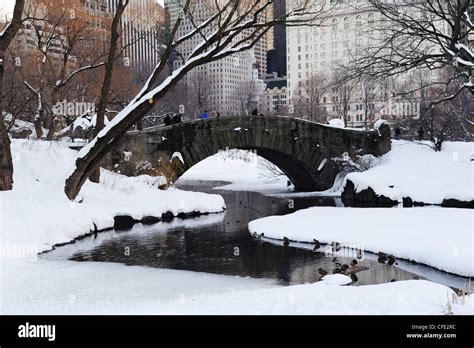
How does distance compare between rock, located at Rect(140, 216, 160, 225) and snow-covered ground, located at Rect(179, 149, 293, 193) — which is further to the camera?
snow-covered ground, located at Rect(179, 149, 293, 193)

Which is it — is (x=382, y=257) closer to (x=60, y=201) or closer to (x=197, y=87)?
(x=60, y=201)

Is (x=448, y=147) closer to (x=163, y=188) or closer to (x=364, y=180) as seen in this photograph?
(x=364, y=180)

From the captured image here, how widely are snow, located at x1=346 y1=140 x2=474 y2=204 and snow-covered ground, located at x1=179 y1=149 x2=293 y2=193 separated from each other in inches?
291

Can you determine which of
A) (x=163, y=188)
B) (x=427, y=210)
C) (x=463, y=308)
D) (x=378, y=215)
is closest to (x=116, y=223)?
(x=163, y=188)

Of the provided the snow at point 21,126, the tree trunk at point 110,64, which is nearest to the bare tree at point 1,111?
the tree trunk at point 110,64

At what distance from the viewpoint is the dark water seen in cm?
1347

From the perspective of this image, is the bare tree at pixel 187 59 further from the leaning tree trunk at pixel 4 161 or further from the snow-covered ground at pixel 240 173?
the snow-covered ground at pixel 240 173

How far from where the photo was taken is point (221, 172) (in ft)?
170

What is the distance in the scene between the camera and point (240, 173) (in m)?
50.0

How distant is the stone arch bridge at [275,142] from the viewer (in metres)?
28.1

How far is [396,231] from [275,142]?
15837mm

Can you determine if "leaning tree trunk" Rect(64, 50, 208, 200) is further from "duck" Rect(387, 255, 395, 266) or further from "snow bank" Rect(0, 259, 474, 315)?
"duck" Rect(387, 255, 395, 266)

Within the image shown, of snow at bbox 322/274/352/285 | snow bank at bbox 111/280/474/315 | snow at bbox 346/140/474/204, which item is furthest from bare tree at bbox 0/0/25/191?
snow at bbox 346/140/474/204

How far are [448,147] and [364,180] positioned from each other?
20.6 ft
